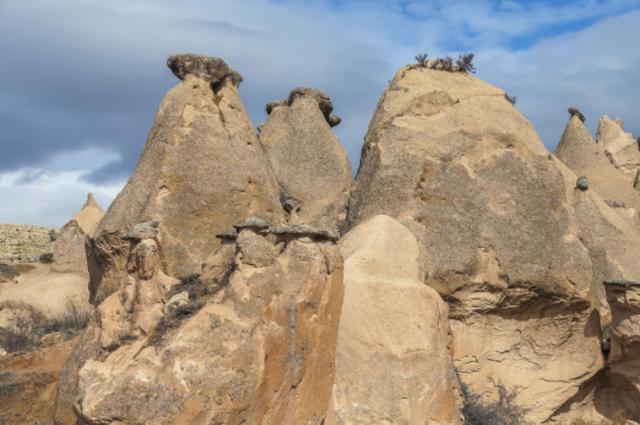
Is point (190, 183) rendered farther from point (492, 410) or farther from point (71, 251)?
point (71, 251)

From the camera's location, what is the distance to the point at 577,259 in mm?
8930

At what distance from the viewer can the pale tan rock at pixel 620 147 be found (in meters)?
22.8

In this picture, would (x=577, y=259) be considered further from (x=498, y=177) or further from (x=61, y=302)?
(x=61, y=302)

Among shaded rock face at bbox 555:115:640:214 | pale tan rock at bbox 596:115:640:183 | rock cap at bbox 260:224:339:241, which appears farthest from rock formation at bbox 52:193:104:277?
pale tan rock at bbox 596:115:640:183

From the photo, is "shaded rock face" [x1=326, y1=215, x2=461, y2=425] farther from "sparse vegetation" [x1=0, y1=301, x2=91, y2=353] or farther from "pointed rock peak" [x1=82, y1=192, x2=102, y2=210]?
"pointed rock peak" [x1=82, y1=192, x2=102, y2=210]

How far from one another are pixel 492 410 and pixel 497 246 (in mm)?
1783

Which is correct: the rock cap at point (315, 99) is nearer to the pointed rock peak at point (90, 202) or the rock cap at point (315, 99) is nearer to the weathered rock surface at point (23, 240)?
the pointed rock peak at point (90, 202)

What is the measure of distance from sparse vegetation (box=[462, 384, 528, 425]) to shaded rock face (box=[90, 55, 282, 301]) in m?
3.50

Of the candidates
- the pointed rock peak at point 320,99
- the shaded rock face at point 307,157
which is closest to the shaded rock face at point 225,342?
the shaded rock face at point 307,157

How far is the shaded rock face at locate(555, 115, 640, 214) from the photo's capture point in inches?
593

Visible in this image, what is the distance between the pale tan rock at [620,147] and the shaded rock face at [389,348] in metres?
16.9

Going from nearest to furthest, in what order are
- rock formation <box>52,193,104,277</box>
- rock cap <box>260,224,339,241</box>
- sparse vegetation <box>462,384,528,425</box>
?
rock cap <box>260,224,339,241</box>
sparse vegetation <box>462,384,528,425</box>
rock formation <box>52,193,104,277</box>

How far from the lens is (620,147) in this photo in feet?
76.7

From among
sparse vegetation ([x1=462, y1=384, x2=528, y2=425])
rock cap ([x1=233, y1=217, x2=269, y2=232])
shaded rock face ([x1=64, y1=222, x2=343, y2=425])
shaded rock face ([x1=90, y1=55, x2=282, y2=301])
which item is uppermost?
shaded rock face ([x1=90, y1=55, x2=282, y2=301])
